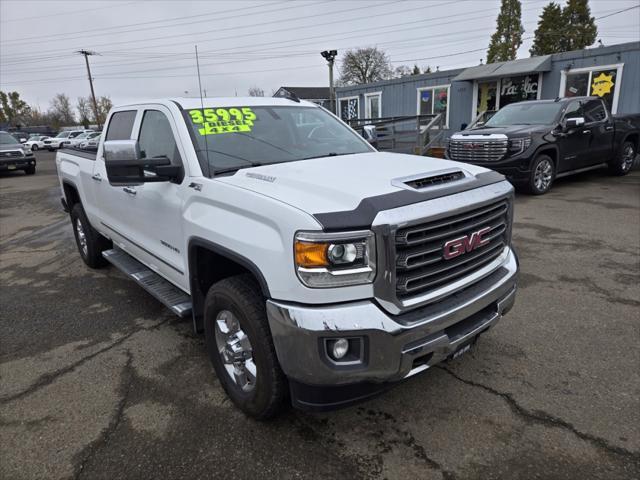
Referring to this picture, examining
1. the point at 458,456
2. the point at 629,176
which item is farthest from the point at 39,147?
the point at 458,456

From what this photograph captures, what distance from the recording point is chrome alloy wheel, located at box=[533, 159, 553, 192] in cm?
909

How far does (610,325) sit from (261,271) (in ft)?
10.3

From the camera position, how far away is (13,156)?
18297 millimetres

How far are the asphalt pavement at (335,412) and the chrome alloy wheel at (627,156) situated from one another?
818cm

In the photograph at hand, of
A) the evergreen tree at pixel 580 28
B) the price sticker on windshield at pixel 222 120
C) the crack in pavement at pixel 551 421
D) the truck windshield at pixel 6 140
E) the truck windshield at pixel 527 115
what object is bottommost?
the crack in pavement at pixel 551 421

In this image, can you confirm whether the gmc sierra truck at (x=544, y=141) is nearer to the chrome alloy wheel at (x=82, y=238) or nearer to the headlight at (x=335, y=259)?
the chrome alloy wheel at (x=82, y=238)

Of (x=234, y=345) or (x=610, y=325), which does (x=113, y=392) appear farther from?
(x=610, y=325)

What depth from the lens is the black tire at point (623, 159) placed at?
11.1 meters

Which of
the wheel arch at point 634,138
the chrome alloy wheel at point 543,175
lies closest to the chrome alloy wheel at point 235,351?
the chrome alloy wheel at point 543,175

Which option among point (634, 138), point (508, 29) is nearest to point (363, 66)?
point (508, 29)

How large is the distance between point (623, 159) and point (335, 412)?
460 inches

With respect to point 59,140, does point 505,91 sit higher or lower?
higher

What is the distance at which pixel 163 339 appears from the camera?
3.88 m

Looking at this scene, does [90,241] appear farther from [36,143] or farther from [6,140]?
[36,143]
